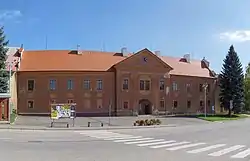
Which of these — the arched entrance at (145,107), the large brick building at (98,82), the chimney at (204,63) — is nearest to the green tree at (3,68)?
the large brick building at (98,82)

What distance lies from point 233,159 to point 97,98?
49.7 metres

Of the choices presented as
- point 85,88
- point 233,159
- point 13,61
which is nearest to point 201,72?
point 85,88

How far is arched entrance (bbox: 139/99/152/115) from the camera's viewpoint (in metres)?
66.4

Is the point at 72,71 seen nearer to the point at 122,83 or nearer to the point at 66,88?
the point at 66,88

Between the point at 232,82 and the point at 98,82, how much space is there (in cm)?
2613

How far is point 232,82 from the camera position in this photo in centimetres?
7106

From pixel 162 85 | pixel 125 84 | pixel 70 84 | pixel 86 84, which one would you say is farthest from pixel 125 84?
pixel 70 84

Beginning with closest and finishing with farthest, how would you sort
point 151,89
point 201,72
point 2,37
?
1. point 2,37
2. point 151,89
3. point 201,72

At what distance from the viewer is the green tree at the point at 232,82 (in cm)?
7081

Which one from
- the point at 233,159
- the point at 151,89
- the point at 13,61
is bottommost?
the point at 233,159

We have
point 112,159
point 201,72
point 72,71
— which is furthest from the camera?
point 201,72

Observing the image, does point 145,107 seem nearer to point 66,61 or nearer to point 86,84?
point 86,84

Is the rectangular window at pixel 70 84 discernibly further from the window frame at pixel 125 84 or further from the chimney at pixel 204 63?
the chimney at pixel 204 63

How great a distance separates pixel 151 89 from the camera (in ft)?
219
